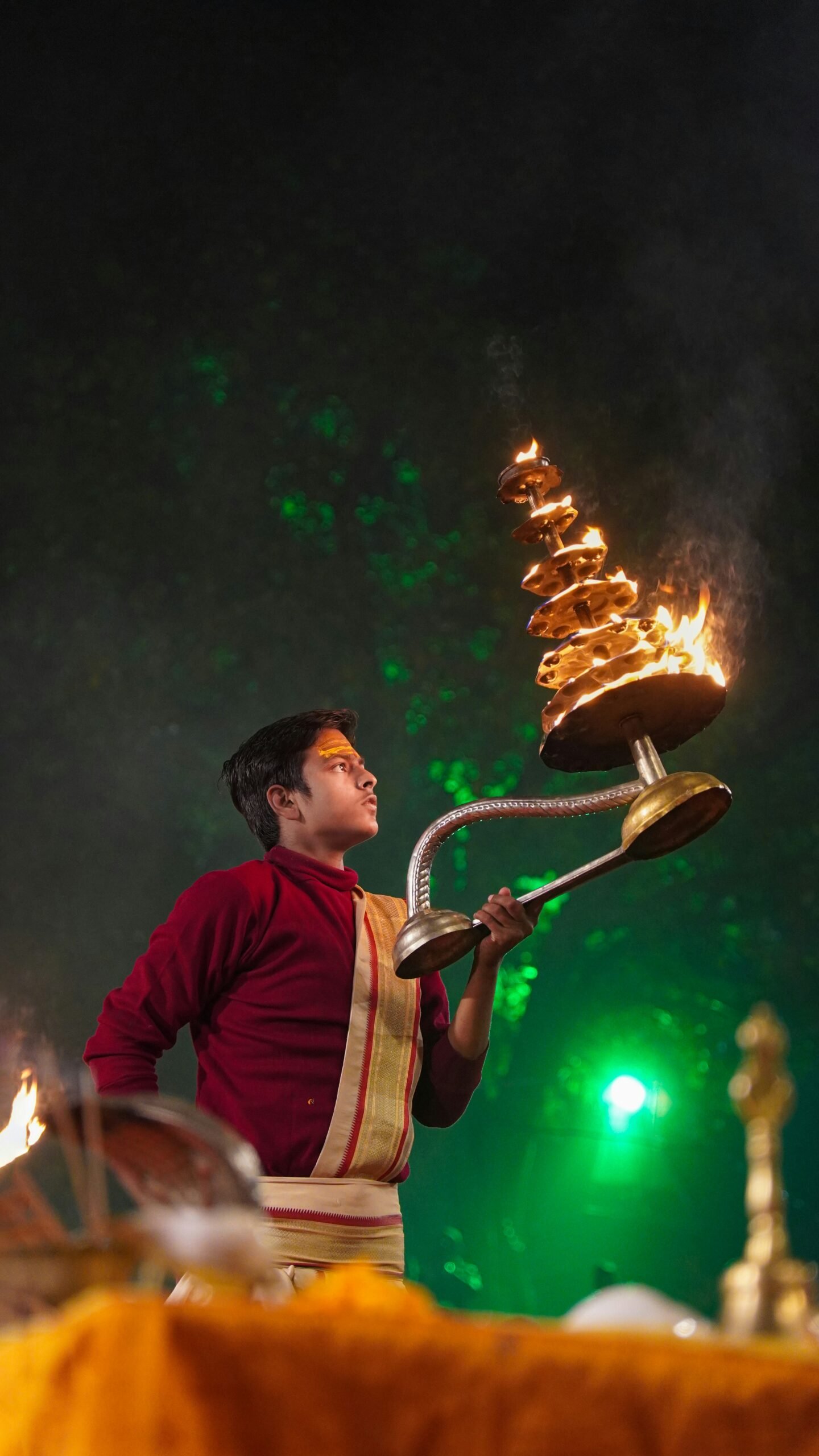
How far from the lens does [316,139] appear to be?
18.1ft

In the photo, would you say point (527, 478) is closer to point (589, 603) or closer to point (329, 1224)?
point (589, 603)

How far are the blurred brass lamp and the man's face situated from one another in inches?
13.5

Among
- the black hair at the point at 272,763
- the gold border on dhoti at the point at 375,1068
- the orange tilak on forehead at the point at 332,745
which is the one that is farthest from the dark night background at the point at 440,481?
the gold border on dhoti at the point at 375,1068

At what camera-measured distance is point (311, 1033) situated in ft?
6.77

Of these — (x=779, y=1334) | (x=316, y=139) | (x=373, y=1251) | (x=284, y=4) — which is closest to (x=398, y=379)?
(x=316, y=139)

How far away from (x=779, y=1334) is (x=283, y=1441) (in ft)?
0.90

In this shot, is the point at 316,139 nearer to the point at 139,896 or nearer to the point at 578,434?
the point at 578,434

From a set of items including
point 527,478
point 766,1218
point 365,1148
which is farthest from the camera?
point 527,478

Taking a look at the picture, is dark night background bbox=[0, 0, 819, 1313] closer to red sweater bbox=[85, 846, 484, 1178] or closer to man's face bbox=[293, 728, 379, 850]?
man's face bbox=[293, 728, 379, 850]

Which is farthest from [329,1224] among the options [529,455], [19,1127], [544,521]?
[529,455]

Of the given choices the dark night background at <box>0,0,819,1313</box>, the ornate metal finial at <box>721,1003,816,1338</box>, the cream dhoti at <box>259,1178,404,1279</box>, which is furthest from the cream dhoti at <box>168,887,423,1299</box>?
the dark night background at <box>0,0,819,1313</box>

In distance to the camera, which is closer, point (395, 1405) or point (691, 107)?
point (395, 1405)

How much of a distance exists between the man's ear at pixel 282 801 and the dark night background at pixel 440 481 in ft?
11.0

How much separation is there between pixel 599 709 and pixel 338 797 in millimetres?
800
